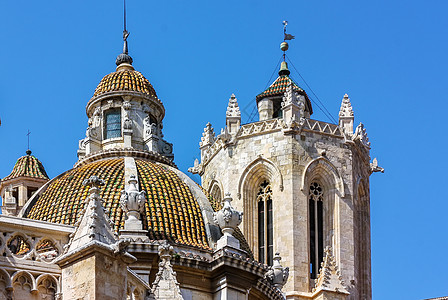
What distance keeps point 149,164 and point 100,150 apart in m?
2.43

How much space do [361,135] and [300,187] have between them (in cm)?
492

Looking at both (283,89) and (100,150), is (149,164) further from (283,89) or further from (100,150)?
(283,89)

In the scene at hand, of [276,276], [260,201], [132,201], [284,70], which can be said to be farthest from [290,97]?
[132,201]

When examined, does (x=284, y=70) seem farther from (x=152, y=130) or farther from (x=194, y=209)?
(x=194, y=209)

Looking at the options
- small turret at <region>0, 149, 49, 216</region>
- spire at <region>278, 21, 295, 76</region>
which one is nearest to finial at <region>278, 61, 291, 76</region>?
spire at <region>278, 21, 295, 76</region>

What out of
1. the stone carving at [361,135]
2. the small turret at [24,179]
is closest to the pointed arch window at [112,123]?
the small turret at [24,179]

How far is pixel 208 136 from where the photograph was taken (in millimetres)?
66812

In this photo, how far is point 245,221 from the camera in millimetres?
62688

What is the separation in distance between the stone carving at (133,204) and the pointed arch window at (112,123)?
26.0ft

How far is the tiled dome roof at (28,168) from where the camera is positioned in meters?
49.5

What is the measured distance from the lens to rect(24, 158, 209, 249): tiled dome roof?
35.5 meters

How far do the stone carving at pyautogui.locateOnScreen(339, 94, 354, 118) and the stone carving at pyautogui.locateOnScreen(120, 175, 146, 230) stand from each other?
33.1 metres

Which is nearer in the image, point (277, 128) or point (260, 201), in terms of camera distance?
point (260, 201)

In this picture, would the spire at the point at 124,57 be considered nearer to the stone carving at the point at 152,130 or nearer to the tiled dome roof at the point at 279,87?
the stone carving at the point at 152,130
